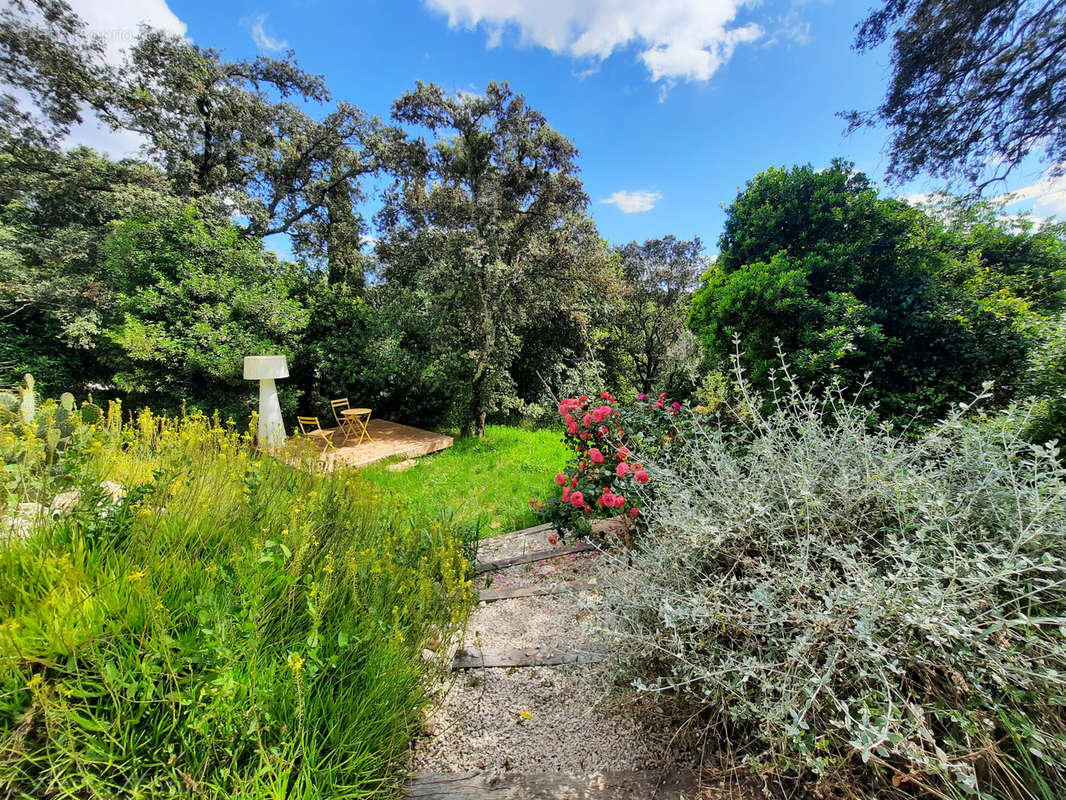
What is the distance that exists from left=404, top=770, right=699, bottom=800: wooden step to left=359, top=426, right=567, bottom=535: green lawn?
2.07m

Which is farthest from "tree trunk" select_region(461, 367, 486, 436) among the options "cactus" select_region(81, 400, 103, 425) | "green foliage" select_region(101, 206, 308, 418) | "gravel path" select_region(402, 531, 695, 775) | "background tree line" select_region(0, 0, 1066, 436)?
"gravel path" select_region(402, 531, 695, 775)

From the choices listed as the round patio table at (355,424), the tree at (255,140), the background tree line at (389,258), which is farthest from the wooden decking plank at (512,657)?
the tree at (255,140)

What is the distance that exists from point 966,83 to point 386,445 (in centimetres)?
946

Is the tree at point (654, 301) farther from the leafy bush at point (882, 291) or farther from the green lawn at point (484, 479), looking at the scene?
the leafy bush at point (882, 291)

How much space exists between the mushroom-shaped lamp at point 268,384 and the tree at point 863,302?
6.29m

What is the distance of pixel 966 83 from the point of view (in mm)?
4422

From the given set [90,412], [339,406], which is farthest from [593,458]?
[339,406]

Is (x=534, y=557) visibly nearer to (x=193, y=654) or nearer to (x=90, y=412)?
(x=193, y=654)

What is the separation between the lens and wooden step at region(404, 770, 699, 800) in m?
1.29

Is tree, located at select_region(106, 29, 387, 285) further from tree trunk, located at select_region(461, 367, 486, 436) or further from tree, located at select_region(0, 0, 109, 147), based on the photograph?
tree trunk, located at select_region(461, 367, 486, 436)

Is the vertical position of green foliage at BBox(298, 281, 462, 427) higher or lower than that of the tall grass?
higher

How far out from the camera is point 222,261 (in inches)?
285

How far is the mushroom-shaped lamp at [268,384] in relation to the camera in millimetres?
5859

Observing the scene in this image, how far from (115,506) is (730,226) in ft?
19.5
